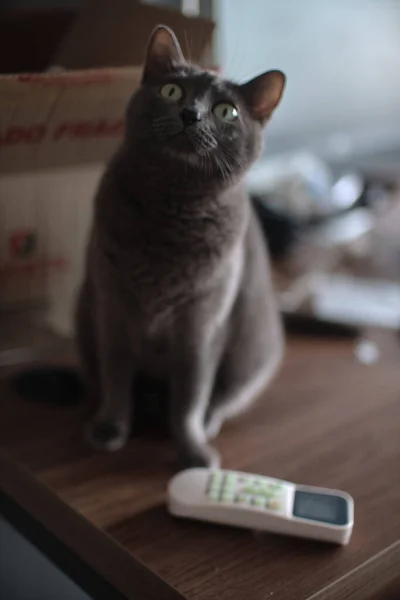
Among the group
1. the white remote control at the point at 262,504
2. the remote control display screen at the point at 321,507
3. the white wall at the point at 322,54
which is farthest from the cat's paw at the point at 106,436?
the white wall at the point at 322,54

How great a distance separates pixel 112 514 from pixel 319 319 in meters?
0.54

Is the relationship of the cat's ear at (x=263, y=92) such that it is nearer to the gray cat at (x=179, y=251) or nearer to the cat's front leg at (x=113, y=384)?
the gray cat at (x=179, y=251)

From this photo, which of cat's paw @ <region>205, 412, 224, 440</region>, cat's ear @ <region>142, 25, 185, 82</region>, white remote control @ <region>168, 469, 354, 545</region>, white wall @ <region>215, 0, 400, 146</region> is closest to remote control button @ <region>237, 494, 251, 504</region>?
white remote control @ <region>168, 469, 354, 545</region>

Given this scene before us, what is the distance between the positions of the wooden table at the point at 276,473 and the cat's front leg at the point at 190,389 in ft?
0.09

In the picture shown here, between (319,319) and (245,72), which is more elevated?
(245,72)

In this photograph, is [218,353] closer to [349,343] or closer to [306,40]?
[349,343]

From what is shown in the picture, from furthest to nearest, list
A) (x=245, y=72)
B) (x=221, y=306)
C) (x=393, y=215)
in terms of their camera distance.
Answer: (x=393, y=215)
(x=245, y=72)
(x=221, y=306)

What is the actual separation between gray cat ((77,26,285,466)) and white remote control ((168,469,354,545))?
0.07m

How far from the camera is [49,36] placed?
1074 millimetres

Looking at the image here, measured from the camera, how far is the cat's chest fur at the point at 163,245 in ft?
2.53

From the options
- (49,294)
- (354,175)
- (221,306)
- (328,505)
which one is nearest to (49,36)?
(49,294)

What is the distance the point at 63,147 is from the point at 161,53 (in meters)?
0.22

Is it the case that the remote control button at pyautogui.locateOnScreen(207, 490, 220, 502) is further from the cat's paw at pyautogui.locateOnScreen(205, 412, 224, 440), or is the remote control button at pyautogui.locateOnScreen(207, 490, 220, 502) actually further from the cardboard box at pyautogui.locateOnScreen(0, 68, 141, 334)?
the cardboard box at pyautogui.locateOnScreen(0, 68, 141, 334)

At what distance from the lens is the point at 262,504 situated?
72 centimetres
